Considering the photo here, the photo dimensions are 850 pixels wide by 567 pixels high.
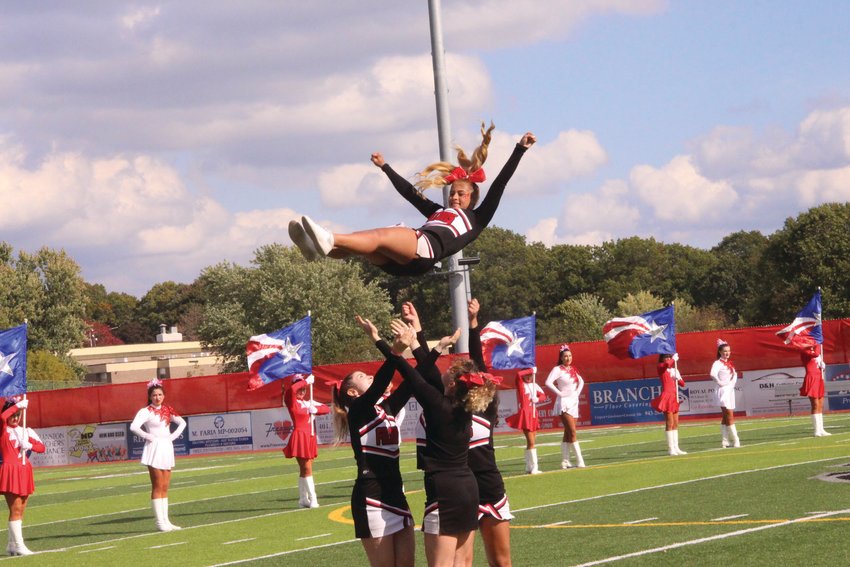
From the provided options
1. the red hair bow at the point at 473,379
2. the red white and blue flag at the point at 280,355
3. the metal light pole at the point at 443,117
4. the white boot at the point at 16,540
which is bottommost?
the white boot at the point at 16,540

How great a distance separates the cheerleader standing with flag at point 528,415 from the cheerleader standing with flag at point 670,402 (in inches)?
81.7

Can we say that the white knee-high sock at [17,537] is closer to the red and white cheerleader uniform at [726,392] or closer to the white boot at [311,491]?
the white boot at [311,491]

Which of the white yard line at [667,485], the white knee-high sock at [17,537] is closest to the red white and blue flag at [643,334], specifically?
the white yard line at [667,485]

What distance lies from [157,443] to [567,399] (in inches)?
279

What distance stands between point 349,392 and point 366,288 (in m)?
62.3

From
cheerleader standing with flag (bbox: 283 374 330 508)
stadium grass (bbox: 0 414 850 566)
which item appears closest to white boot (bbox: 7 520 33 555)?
stadium grass (bbox: 0 414 850 566)

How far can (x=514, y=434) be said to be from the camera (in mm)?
34688

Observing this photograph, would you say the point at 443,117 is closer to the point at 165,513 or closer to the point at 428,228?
the point at 165,513

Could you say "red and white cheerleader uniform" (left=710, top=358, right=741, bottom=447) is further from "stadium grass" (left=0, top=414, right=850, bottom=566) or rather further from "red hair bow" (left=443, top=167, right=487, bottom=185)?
"red hair bow" (left=443, top=167, right=487, bottom=185)

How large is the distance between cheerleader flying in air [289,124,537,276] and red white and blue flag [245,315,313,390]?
10.9 meters

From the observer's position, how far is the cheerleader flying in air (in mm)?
6976

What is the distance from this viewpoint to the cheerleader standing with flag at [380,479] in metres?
7.67

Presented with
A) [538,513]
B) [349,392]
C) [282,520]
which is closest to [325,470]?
[282,520]

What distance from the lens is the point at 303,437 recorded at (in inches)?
683
